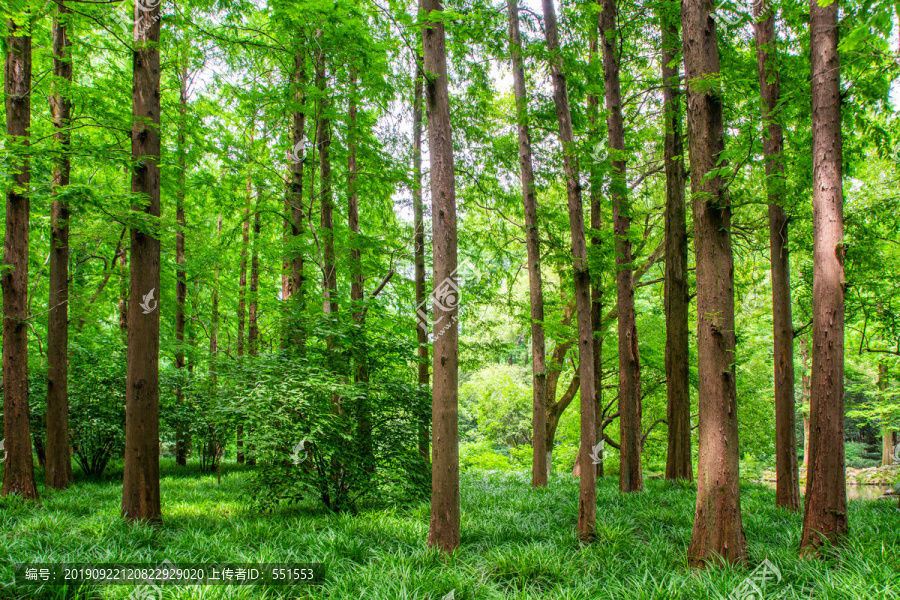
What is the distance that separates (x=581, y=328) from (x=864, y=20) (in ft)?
10.8

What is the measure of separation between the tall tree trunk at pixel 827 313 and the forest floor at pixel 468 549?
0.27 metres

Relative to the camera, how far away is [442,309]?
12.8 ft

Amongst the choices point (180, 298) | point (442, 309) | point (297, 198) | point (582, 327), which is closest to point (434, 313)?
point (442, 309)

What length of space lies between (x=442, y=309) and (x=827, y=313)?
10.3ft

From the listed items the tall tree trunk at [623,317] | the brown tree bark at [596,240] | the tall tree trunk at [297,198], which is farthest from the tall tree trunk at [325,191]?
the tall tree trunk at [623,317]

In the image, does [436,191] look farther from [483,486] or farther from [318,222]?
[483,486]

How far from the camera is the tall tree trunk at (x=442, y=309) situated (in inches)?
155

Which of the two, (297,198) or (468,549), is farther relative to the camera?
(297,198)

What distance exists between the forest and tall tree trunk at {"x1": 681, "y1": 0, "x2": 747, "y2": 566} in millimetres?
24

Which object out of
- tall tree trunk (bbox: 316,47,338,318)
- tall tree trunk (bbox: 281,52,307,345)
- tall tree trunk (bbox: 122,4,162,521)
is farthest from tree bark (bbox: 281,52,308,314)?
tall tree trunk (bbox: 122,4,162,521)

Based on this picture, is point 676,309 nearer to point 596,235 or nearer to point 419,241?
point 596,235

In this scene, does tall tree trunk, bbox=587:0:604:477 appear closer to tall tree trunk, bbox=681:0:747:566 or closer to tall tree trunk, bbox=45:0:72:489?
tall tree trunk, bbox=681:0:747:566

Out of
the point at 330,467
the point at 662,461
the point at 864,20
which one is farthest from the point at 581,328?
the point at 662,461

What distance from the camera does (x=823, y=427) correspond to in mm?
3639
